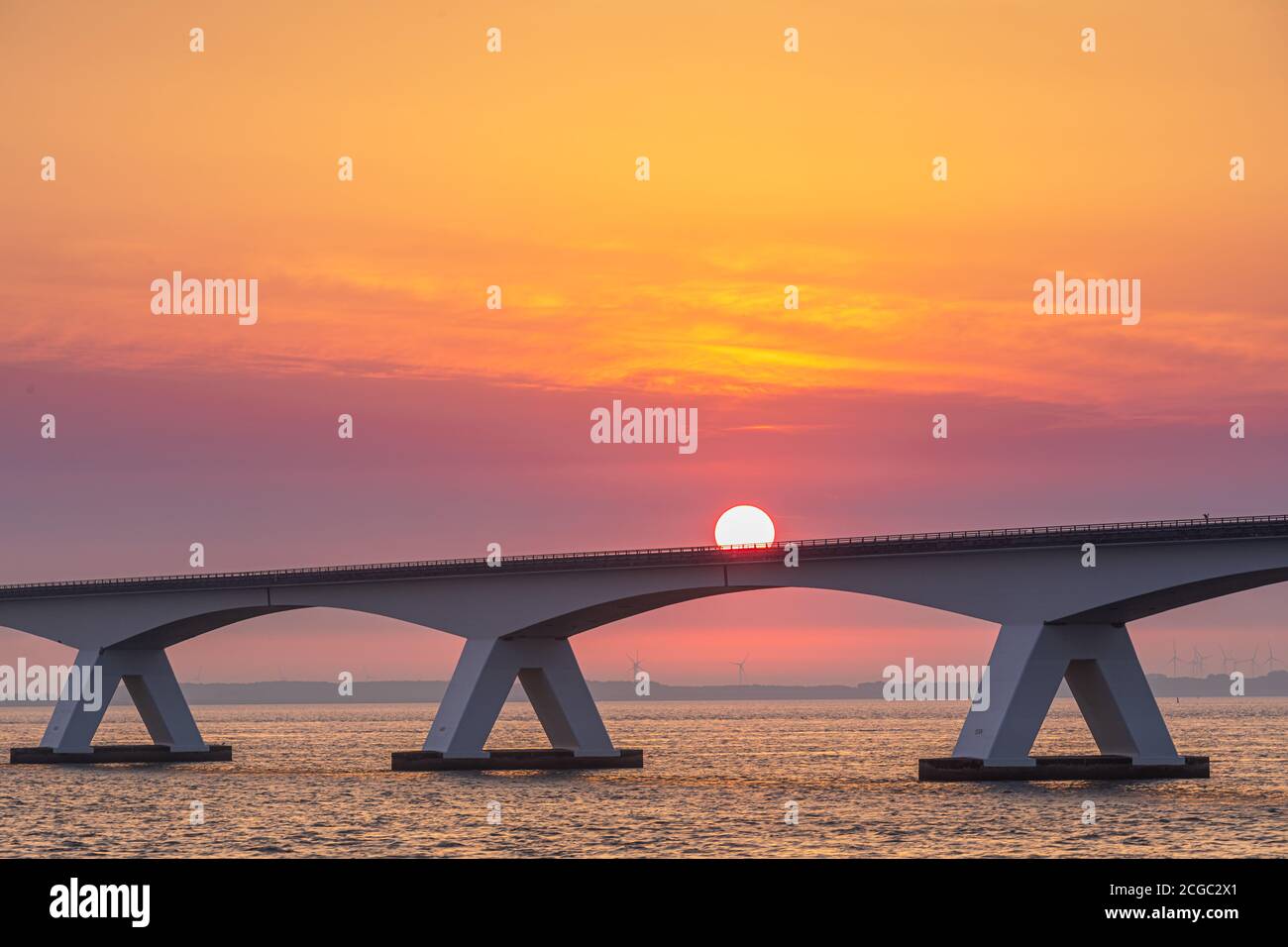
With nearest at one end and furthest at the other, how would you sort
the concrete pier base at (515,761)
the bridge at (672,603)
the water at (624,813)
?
the water at (624,813) < the bridge at (672,603) < the concrete pier base at (515,761)

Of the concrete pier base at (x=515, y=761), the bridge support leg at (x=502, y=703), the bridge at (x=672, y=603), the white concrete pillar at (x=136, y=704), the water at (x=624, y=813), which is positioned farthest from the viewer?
the white concrete pillar at (x=136, y=704)

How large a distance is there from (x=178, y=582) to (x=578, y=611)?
28305 mm

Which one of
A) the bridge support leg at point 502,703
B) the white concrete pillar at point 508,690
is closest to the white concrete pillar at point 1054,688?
the white concrete pillar at point 508,690

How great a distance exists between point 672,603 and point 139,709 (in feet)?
124

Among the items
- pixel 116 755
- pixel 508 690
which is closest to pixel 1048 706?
pixel 508 690

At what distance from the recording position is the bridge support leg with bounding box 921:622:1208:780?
2697 inches

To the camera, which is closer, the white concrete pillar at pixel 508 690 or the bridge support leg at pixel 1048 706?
the bridge support leg at pixel 1048 706

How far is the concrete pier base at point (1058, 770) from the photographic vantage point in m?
68.9

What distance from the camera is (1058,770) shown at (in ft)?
228

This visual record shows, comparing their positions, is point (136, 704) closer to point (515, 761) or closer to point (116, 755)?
point (116, 755)

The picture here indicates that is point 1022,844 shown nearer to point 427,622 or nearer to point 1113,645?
point 1113,645

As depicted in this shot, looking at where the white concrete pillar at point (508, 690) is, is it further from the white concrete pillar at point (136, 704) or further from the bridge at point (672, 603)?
the white concrete pillar at point (136, 704)
